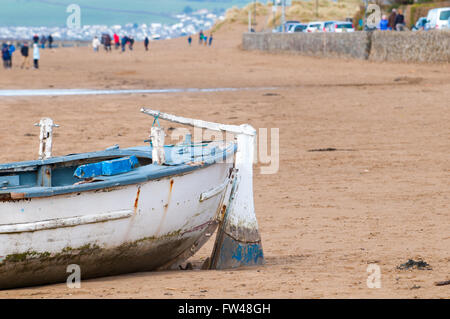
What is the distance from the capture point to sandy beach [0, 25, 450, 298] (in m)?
5.86

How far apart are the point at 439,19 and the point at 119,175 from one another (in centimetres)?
2648

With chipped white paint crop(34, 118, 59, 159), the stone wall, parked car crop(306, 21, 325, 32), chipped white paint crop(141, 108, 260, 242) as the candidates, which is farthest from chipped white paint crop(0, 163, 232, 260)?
parked car crop(306, 21, 325, 32)

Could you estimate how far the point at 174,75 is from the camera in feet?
96.5

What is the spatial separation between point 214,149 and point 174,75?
892 inches

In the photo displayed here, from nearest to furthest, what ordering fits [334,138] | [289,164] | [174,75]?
[289,164] < [334,138] < [174,75]

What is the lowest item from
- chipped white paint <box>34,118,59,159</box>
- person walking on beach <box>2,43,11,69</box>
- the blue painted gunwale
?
the blue painted gunwale

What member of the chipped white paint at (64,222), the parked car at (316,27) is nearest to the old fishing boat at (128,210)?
the chipped white paint at (64,222)

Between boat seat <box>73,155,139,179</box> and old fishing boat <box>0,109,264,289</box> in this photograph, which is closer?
old fishing boat <box>0,109,264,289</box>

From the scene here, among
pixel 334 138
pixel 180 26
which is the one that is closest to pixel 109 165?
pixel 334 138

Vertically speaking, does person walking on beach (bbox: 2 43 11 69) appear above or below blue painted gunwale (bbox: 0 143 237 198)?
above

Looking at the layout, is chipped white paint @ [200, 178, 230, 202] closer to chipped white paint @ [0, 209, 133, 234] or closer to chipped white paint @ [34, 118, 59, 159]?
chipped white paint @ [0, 209, 133, 234]

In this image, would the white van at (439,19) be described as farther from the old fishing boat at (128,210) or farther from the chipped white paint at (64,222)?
the chipped white paint at (64,222)

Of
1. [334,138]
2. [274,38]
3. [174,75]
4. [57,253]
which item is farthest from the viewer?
[274,38]
